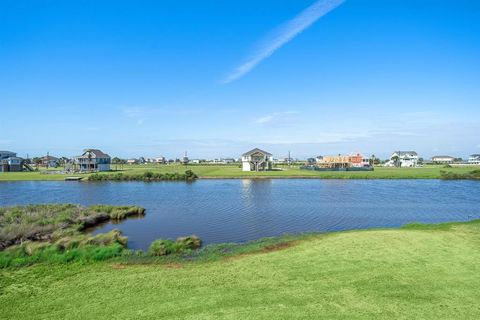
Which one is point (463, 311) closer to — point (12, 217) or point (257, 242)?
point (257, 242)

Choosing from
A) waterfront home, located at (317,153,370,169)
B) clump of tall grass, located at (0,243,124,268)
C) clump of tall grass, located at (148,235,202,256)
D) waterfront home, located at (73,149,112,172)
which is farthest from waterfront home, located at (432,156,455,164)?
clump of tall grass, located at (0,243,124,268)

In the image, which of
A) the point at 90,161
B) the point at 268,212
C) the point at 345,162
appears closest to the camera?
the point at 268,212

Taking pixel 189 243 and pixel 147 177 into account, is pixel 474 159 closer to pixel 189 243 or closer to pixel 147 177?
pixel 147 177

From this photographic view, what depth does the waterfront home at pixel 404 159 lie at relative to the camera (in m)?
125

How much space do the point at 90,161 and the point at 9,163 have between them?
27.6 m

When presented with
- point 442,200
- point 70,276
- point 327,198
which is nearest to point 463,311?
point 70,276

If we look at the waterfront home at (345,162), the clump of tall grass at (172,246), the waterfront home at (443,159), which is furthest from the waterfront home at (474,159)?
the clump of tall grass at (172,246)

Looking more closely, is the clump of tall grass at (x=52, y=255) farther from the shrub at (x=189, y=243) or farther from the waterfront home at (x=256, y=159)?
the waterfront home at (x=256, y=159)

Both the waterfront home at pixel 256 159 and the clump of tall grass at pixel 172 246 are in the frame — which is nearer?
the clump of tall grass at pixel 172 246

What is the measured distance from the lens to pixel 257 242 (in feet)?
59.5

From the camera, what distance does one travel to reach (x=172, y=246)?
54.3 feet

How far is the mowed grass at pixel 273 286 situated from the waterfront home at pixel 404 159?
406ft

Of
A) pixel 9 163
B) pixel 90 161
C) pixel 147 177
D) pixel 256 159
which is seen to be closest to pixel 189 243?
pixel 147 177

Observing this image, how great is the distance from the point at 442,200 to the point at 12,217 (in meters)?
43.0
